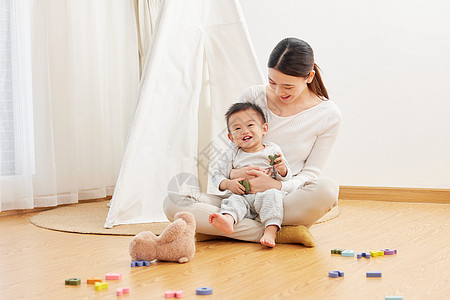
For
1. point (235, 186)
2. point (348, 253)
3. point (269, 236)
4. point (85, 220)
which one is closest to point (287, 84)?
point (235, 186)

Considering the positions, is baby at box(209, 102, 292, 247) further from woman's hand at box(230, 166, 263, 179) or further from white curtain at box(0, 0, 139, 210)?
white curtain at box(0, 0, 139, 210)

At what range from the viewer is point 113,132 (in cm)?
352

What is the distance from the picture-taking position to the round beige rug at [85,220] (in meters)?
2.38

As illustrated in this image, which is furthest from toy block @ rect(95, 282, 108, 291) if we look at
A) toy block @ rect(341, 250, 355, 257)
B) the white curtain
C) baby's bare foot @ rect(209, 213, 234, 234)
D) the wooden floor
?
the white curtain

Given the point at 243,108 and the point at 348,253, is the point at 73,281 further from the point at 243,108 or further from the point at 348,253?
the point at 243,108

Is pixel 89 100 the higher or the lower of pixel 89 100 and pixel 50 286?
the higher

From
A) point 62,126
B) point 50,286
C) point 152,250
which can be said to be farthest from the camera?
point 62,126

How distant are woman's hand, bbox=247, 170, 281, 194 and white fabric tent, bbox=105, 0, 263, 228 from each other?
652 millimetres

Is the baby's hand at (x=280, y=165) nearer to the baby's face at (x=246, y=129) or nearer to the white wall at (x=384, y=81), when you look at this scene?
the baby's face at (x=246, y=129)

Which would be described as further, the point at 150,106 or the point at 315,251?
the point at 150,106

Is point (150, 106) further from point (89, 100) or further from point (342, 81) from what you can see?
point (342, 81)

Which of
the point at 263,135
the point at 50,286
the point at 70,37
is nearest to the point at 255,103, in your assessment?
the point at 263,135

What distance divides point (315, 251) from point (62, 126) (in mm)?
1824

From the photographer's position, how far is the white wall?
3266mm
